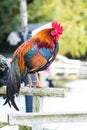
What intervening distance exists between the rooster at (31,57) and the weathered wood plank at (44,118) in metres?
0.98

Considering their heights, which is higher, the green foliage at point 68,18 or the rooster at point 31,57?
the green foliage at point 68,18

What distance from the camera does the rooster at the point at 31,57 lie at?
19.0 feet

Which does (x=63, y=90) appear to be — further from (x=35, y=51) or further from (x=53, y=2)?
(x=53, y=2)

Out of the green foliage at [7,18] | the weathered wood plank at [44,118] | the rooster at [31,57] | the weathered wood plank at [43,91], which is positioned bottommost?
the weathered wood plank at [44,118]

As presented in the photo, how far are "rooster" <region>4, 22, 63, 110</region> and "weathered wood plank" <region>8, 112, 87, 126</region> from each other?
98 cm

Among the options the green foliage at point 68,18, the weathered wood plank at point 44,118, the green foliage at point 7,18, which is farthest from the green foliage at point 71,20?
the weathered wood plank at point 44,118

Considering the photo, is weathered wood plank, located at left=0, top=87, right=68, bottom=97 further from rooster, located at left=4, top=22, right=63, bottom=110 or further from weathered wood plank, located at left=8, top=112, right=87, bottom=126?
weathered wood plank, located at left=8, top=112, right=87, bottom=126

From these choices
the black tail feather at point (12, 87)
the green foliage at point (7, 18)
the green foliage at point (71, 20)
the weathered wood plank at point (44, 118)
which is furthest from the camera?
the green foliage at point (71, 20)

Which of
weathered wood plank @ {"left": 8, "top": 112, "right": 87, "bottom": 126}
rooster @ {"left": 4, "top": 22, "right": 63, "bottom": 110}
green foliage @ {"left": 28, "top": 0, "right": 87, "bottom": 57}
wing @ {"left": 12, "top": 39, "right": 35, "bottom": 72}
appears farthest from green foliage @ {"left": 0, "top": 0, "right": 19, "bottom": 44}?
weathered wood plank @ {"left": 8, "top": 112, "right": 87, "bottom": 126}

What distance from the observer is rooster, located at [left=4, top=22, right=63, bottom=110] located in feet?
19.0

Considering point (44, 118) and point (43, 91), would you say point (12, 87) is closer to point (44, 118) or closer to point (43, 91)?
point (43, 91)

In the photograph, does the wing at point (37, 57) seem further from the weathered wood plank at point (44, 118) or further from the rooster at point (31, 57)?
the weathered wood plank at point (44, 118)

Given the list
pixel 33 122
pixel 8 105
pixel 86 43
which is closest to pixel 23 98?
pixel 8 105

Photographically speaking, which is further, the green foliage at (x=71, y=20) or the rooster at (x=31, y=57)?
the green foliage at (x=71, y=20)
